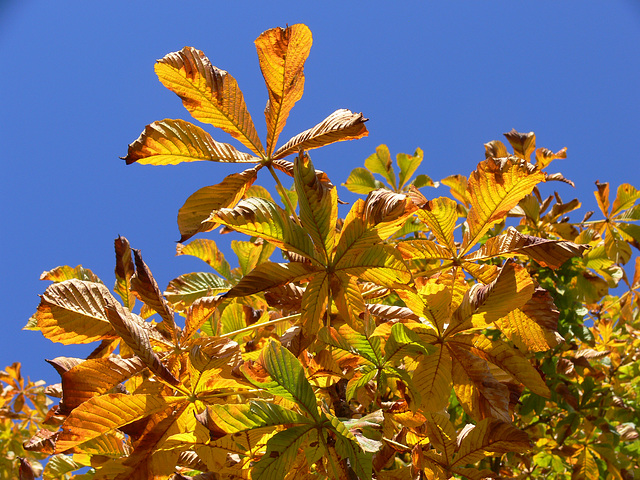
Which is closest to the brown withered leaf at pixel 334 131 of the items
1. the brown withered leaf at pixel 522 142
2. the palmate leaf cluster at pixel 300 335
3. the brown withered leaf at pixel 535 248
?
the palmate leaf cluster at pixel 300 335

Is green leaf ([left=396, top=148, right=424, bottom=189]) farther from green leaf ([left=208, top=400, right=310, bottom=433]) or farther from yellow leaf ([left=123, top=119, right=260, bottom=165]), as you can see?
green leaf ([left=208, top=400, right=310, bottom=433])

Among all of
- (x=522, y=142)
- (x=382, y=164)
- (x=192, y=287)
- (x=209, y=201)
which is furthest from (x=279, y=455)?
(x=382, y=164)

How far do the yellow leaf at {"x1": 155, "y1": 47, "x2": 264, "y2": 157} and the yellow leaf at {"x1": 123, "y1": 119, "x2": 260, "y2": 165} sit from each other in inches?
1.8

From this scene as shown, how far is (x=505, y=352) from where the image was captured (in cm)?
106

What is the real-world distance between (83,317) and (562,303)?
184cm

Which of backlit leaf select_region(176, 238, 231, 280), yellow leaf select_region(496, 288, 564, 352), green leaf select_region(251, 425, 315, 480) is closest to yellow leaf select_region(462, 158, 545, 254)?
yellow leaf select_region(496, 288, 564, 352)

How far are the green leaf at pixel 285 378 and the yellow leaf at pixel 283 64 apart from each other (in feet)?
1.94

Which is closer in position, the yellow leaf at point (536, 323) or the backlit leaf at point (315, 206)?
the backlit leaf at point (315, 206)

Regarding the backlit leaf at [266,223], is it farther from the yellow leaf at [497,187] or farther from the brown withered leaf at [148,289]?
the yellow leaf at [497,187]

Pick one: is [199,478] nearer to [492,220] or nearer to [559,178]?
[492,220]

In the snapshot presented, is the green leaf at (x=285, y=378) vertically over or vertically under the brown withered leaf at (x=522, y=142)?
under

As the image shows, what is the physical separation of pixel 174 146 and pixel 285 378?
56 centimetres

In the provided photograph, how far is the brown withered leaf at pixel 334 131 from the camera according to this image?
1.04 metres

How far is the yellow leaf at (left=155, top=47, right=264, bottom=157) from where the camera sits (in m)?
1.00
